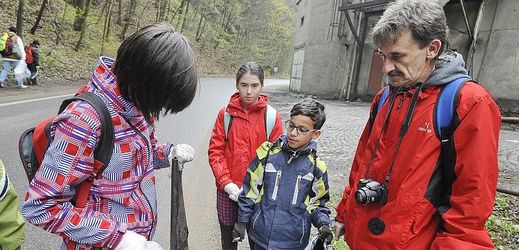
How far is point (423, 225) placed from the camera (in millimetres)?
1545

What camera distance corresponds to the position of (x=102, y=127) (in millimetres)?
1267

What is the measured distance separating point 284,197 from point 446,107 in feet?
3.79

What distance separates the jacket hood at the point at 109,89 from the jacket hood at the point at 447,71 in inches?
50.3

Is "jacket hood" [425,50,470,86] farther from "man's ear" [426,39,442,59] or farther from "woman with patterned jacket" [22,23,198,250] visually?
"woman with patterned jacket" [22,23,198,250]

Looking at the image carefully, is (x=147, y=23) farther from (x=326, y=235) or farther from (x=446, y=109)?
(x=446, y=109)

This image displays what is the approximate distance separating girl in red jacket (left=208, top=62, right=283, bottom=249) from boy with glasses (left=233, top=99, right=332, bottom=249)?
29 cm

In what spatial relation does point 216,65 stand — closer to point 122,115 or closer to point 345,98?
point 345,98

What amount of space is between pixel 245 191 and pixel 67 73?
14685 millimetres

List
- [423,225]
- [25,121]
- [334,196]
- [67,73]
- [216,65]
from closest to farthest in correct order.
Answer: [423,225] → [334,196] → [25,121] → [67,73] → [216,65]

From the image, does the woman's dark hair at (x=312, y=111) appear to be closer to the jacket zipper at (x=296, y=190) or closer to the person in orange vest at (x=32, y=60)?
the jacket zipper at (x=296, y=190)

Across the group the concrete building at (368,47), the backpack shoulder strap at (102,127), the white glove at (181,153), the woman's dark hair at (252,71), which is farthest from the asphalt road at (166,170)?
the concrete building at (368,47)

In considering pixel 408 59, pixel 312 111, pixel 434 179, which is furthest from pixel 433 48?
pixel 312 111

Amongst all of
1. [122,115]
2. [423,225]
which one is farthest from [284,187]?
[122,115]

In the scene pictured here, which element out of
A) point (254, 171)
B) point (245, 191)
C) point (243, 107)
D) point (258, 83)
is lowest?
point (245, 191)
